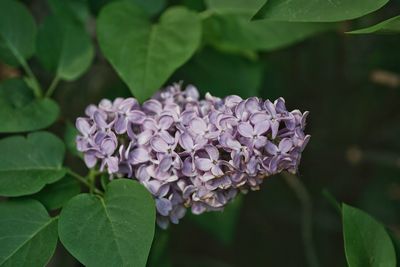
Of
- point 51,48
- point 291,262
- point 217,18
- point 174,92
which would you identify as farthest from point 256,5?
point 291,262

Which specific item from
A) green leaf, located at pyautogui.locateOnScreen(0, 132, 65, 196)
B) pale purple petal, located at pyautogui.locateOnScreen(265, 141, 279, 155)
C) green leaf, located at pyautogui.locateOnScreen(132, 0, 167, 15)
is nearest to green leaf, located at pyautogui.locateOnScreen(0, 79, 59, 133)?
green leaf, located at pyautogui.locateOnScreen(0, 132, 65, 196)

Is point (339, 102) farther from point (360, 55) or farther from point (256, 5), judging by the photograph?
point (256, 5)

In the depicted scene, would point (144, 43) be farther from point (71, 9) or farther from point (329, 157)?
point (329, 157)

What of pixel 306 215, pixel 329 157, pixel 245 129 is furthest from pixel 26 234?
pixel 329 157

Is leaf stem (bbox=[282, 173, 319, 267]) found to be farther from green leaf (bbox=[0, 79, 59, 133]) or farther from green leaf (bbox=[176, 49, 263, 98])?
green leaf (bbox=[0, 79, 59, 133])

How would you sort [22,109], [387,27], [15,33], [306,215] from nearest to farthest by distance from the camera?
[387,27], [22,109], [15,33], [306,215]

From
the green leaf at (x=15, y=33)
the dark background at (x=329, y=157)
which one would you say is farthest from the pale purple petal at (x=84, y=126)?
the dark background at (x=329, y=157)
